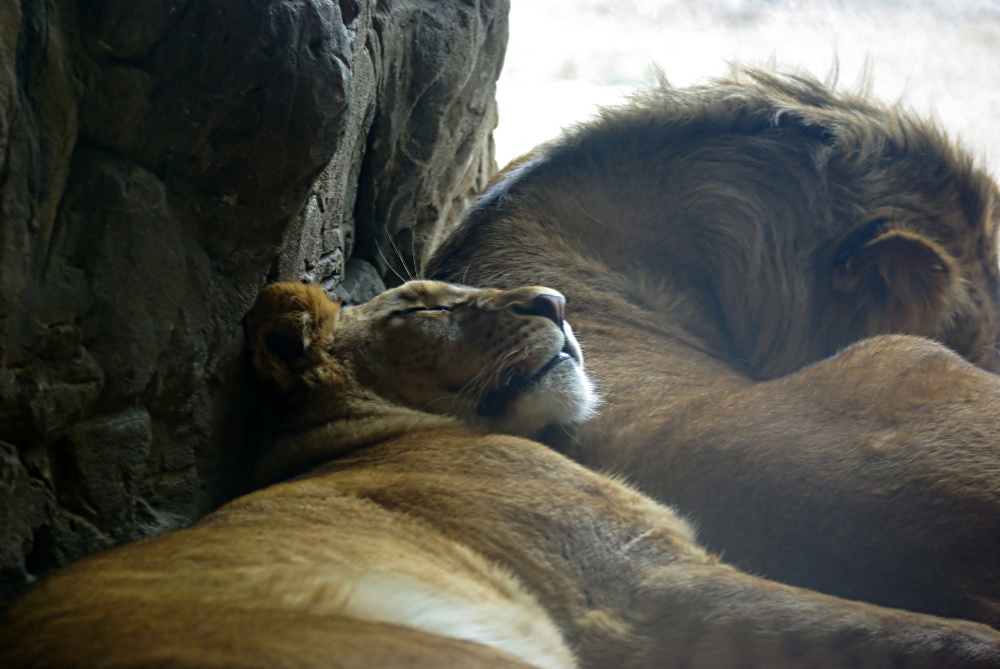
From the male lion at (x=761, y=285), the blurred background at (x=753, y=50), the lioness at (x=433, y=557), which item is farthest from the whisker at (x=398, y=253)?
the lioness at (x=433, y=557)

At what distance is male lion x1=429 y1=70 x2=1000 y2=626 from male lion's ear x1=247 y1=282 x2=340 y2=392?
2.01 ft

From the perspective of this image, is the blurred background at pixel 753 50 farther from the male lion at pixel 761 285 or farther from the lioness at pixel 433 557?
the lioness at pixel 433 557

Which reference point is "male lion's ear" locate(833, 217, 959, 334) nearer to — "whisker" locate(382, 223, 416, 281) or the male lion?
the male lion

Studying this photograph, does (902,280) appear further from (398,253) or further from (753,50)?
(398,253)

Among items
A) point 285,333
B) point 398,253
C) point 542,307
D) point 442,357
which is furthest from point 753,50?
point 285,333

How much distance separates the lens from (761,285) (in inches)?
114

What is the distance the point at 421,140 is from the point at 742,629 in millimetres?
2117

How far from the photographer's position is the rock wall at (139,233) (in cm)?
163

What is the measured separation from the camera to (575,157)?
10.4ft

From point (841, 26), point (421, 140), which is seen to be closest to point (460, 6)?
point (421, 140)

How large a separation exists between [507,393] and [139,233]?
92 centimetres

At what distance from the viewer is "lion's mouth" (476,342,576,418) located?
2344 mm

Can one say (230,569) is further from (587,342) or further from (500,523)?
(587,342)

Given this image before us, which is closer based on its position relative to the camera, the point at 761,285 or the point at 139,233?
the point at 139,233
